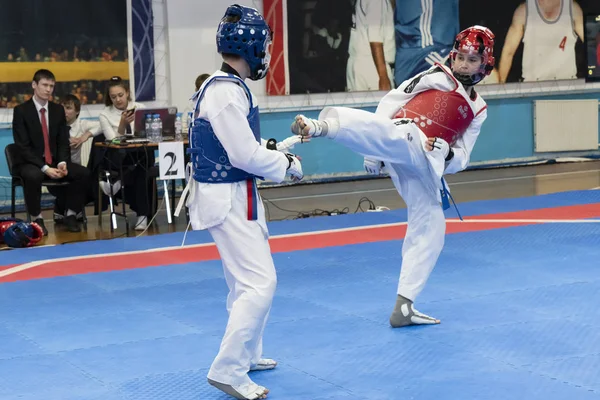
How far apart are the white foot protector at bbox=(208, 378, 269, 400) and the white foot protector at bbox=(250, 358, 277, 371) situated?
1.27 ft

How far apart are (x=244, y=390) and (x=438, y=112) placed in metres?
2.00

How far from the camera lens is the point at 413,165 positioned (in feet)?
16.6

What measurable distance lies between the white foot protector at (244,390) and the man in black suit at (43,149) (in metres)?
5.48

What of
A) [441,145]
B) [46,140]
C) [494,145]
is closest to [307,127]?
[441,145]

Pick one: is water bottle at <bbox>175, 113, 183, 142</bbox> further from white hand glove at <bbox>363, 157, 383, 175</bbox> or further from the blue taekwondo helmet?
the blue taekwondo helmet

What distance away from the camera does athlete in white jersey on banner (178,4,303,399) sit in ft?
13.6

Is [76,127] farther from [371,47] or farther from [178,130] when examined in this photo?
[371,47]

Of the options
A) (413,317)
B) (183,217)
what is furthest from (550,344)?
(183,217)

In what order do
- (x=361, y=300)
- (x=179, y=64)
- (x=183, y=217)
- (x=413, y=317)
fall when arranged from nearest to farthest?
(x=413, y=317) → (x=361, y=300) → (x=183, y=217) → (x=179, y=64)

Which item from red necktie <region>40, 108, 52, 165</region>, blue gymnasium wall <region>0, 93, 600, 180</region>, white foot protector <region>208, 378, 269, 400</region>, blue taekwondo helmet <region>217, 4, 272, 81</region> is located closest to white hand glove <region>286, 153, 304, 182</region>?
blue taekwondo helmet <region>217, 4, 272, 81</region>

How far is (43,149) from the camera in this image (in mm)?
9422

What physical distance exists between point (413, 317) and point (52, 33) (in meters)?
7.12

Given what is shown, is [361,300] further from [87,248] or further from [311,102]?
[311,102]

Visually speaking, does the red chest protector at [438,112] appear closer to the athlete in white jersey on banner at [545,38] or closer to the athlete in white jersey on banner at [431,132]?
the athlete in white jersey on banner at [431,132]
